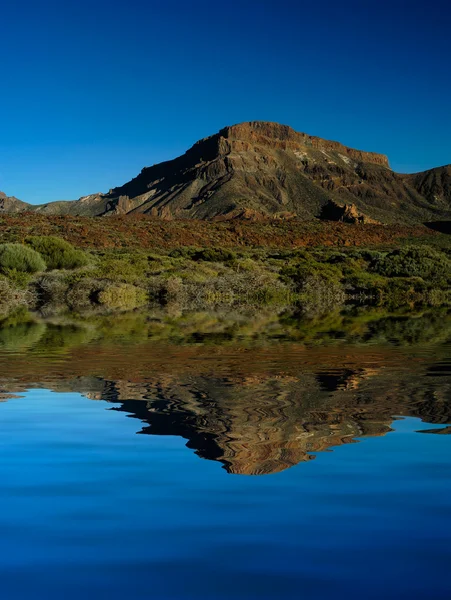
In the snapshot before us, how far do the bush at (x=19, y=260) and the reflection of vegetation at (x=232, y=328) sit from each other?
11107 mm

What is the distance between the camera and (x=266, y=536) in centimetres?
375

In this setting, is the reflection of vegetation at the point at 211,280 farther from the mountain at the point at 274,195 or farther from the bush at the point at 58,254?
the mountain at the point at 274,195

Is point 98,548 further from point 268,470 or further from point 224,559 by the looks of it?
point 268,470

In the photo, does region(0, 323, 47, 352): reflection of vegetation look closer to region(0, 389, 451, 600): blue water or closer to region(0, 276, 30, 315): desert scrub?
region(0, 389, 451, 600): blue water

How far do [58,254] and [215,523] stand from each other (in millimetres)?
37693

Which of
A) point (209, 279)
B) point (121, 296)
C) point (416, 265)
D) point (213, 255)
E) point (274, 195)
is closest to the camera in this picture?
point (121, 296)

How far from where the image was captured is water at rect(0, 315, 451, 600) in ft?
10.7

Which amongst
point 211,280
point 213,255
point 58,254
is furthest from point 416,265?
point 58,254

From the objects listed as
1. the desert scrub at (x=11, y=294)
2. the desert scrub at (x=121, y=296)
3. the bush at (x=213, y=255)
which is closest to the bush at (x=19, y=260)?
the desert scrub at (x=11, y=294)

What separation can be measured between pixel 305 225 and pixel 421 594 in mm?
81260

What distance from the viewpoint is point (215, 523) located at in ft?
13.0

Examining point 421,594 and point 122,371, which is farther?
point 122,371

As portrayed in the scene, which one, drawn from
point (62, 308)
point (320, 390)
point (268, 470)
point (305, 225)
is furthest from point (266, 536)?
point (305, 225)

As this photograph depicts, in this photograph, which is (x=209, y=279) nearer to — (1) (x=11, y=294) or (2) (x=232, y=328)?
(1) (x=11, y=294)
